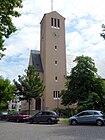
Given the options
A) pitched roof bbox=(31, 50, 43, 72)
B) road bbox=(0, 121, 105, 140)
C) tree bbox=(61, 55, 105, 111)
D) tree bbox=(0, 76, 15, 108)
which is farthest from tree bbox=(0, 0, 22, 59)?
pitched roof bbox=(31, 50, 43, 72)

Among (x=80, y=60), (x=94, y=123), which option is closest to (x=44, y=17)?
(x=80, y=60)

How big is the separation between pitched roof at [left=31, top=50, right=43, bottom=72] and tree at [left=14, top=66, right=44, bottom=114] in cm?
964

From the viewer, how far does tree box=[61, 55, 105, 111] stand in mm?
49612

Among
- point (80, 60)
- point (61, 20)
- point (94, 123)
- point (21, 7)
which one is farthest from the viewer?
point (61, 20)

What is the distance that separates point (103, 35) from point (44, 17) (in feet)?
138

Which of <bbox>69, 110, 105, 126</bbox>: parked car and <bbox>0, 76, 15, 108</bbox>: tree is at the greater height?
<bbox>0, 76, 15, 108</bbox>: tree

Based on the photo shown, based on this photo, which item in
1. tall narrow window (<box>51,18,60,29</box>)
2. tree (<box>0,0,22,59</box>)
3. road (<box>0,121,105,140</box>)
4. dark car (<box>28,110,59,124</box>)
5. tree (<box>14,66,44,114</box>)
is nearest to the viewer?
tree (<box>0,0,22,59</box>)

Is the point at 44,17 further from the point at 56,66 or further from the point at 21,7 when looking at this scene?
the point at 21,7

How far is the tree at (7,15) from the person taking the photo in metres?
14.7

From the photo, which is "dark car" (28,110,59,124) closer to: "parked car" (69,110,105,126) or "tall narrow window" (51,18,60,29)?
"parked car" (69,110,105,126)

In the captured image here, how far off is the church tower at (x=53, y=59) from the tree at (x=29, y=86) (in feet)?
25.5

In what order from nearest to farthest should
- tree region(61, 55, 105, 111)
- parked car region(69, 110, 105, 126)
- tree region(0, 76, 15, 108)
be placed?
parked car region(69, 110, 105, 126), tree region(61, 55, 105, 111), tree region(0, 76, 15, 108)

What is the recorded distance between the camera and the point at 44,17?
64.4 m

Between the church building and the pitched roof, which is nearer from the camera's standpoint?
the church building
